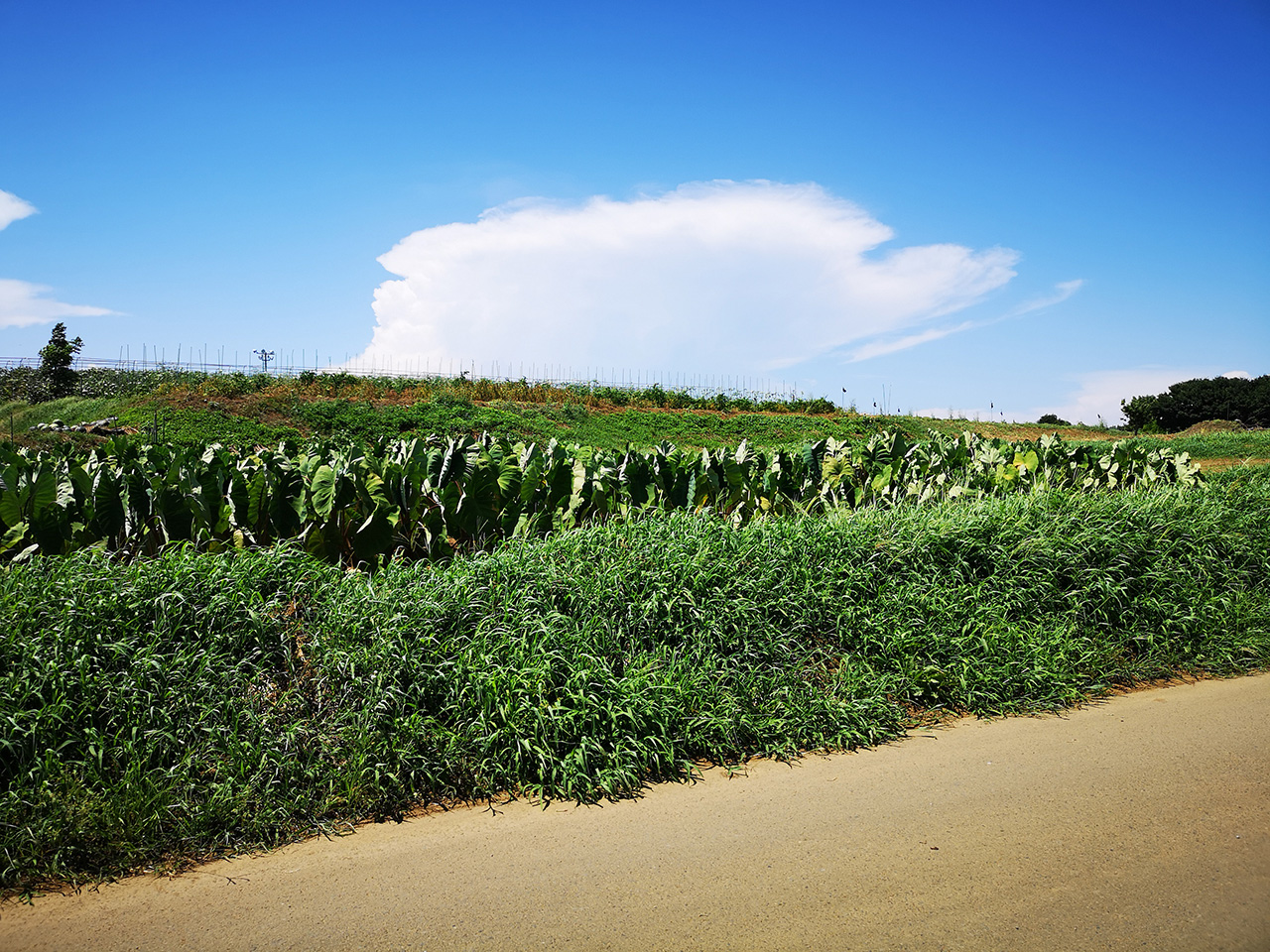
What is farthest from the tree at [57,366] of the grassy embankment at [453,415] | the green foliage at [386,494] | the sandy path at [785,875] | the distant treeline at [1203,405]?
the distant treeline at [1203,405]

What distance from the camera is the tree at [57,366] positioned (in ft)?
89.5

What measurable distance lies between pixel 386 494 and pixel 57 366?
1130 inches

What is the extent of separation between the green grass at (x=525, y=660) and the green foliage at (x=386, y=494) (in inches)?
33.8

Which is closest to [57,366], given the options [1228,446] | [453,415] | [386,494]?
→ [453,415]

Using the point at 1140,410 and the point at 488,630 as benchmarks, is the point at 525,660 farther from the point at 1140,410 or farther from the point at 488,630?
the point at 1140,410

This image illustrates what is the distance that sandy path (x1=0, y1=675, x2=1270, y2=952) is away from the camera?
237 centimetres

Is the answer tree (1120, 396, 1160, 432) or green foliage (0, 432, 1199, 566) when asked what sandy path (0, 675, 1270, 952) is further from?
tree (1120, 396, 1160, 432)

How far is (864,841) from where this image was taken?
2.84 meters

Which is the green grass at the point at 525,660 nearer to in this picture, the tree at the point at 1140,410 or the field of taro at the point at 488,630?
the field of taro at the point at 488,630

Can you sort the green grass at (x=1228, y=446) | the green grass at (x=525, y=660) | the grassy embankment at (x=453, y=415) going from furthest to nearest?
the green grass at (x=1228, y=446), the grassy embankment at (x=453, y=415), the green grass at (x=525, y=660)

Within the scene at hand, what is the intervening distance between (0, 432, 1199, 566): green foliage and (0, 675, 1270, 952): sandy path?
2.34m

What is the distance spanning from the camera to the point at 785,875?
2643 mm

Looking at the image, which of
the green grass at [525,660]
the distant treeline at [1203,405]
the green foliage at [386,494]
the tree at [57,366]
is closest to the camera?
the green grass at [525,660]

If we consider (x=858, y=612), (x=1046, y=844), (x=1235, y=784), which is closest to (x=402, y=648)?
(x=858, y=612)
